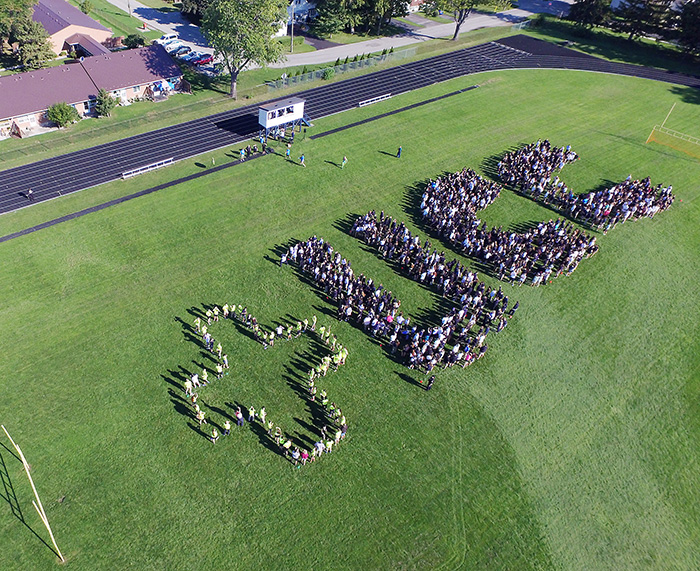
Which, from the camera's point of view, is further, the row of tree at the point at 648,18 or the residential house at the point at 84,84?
the row of tree at the point at 648,18

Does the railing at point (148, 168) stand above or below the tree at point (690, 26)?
below

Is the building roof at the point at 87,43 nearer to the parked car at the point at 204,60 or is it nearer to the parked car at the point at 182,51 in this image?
the parked car at the point at 182,51

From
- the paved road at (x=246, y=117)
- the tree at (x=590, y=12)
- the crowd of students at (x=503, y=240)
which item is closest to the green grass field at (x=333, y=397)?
the crowd of students at (x=503, y=240)

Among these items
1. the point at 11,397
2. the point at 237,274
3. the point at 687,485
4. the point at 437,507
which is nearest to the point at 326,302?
the point at 237,274

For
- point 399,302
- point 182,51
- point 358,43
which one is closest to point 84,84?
point 182,51

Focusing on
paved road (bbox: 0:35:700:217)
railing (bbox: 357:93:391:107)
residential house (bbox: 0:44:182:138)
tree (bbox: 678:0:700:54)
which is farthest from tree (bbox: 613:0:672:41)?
residential house (bbox: 0:44:182:138)

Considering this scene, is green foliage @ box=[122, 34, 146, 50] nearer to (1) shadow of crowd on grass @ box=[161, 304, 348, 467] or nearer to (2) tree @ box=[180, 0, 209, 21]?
(2) tree @ box=[180, 0, 209, 21]

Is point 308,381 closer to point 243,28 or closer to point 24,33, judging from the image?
point 243,28
